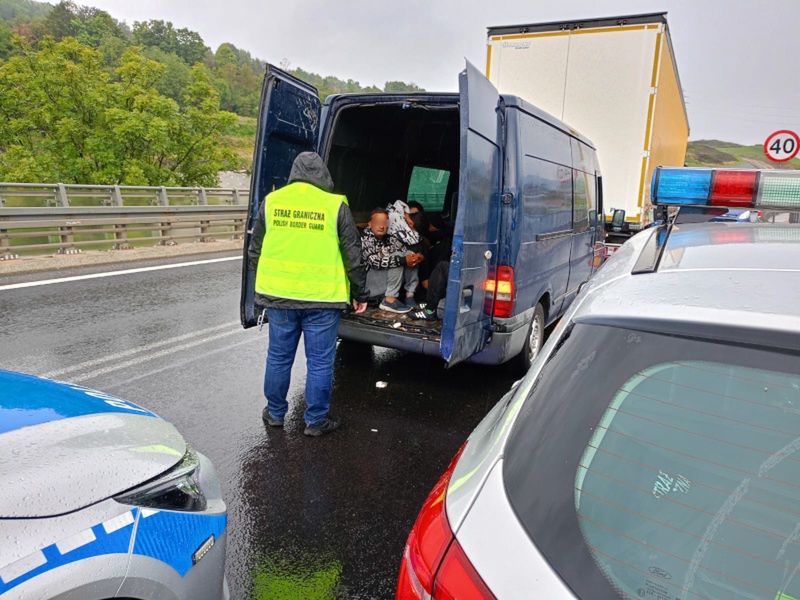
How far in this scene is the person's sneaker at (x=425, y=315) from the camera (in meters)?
4.86

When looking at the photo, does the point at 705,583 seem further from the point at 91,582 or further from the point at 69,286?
the point at 69,286

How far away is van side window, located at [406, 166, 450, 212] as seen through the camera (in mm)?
8078

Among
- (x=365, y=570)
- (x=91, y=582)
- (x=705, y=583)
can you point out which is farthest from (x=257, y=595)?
(x=705, y=583)

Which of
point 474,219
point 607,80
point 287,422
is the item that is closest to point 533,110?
point 474,219

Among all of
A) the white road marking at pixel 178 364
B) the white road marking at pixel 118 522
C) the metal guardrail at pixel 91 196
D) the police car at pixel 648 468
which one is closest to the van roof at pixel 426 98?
the white road marking at pixel 178 364

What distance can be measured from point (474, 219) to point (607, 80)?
660cm

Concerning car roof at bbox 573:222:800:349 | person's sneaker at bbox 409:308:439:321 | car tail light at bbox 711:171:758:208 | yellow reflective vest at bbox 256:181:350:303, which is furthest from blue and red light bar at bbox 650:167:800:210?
person's sneaker at bbox 409:308:439:321

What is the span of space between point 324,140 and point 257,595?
3833mm

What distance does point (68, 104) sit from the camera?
29453 millimetres

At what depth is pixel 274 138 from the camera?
4.36m

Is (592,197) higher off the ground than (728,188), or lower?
higher

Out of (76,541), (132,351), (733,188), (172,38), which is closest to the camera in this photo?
(76,541)

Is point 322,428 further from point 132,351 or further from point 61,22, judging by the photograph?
point 61,22

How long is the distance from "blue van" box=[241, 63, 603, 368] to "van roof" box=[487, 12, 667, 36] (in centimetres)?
375
